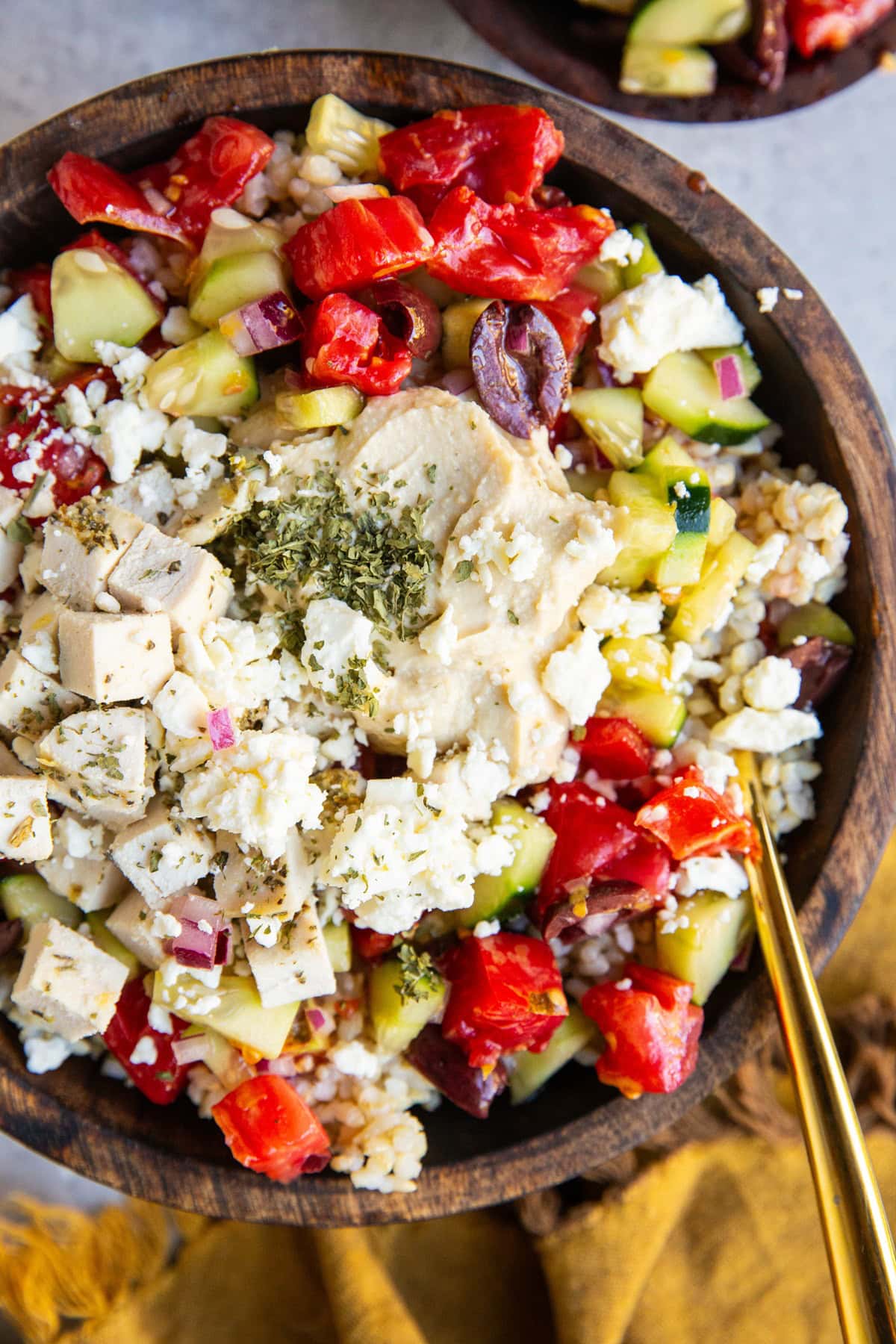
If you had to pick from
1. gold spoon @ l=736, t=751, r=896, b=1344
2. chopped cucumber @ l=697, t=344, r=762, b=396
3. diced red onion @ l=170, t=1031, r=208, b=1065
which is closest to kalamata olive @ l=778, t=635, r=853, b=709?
gold spoon @ l=736, t=751, r=896, b=1344

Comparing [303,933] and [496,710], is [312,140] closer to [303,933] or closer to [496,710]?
[496,710]

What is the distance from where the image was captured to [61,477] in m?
2.19

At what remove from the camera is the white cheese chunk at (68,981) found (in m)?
2.15

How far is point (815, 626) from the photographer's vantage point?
2.39 m

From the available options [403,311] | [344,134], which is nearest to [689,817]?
[403,311]

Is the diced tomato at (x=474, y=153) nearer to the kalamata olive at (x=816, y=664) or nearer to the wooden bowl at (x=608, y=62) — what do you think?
the wooden bowl at (x=608, y=62)

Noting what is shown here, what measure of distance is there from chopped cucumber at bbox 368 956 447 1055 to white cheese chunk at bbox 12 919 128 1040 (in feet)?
1.75

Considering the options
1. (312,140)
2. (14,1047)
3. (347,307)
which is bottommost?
(14,1047)

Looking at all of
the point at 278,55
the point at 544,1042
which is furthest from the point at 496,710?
the point at 278,55

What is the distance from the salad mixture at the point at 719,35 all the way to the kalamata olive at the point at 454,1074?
2207 millimetres

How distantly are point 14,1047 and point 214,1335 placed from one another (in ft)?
3.76

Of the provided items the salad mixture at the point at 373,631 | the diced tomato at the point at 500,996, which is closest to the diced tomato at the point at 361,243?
the salad mixture at the point at 373,631

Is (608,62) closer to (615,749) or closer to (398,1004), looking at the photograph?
(615,749)

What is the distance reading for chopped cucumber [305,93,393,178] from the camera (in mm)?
2188
